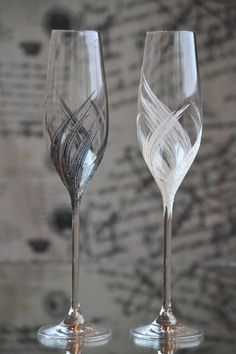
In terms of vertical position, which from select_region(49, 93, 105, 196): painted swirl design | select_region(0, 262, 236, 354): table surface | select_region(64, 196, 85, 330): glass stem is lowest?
select_region(0, 262, 236, 354): table surface

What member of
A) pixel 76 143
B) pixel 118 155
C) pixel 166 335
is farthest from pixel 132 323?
pixel 118 155

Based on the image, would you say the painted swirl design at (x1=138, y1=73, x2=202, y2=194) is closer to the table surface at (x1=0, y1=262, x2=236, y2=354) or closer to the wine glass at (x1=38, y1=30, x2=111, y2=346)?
the wine glass at (x1=38, y1=30, x2=111, y2=346)

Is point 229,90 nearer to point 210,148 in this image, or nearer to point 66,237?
point 210,148

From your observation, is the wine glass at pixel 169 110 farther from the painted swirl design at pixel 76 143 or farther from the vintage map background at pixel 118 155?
the vintage map background at pixel 118 155

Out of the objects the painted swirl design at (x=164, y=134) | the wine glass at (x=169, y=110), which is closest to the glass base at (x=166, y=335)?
the wine glass at (x=169, y=110)

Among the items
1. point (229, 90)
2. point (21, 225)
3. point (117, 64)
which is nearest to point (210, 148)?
point (229, 90)

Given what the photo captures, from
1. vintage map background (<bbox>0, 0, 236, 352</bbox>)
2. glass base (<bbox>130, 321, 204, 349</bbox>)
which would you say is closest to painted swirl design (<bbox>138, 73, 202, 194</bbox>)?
glass base (<bbox>130, 321, 204, 349</bbox>)

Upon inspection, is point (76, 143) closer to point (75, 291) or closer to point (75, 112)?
point (75, 112)
